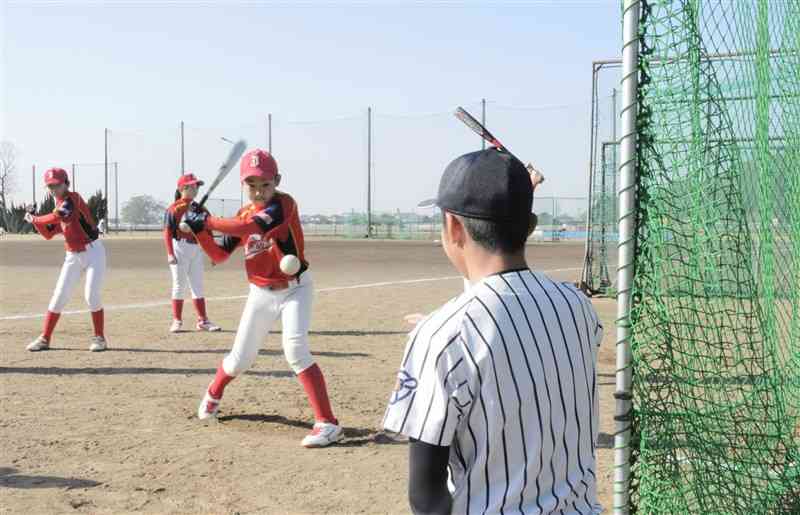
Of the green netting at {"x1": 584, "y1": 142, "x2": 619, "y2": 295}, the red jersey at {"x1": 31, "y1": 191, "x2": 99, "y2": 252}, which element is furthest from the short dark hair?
the green netting at {"x1": 584, "y1": 142, "x2": 619, "y2": 295}

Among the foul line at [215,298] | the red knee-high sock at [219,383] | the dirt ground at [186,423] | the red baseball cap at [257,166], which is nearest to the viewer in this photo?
the dirt ground at [186,423]

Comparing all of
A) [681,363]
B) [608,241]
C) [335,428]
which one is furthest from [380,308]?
[681,363]

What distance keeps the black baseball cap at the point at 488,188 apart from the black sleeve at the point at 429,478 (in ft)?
1.70

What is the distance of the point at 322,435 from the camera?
5.20 m

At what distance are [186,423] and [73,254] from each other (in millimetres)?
3714

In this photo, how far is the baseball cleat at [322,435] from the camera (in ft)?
17.0

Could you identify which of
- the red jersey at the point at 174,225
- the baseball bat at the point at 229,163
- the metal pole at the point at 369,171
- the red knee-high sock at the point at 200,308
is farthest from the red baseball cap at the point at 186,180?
the metal pole at the point at 369,171

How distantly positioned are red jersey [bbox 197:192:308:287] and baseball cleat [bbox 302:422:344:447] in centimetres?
103

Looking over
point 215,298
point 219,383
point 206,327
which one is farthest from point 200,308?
point 219,383

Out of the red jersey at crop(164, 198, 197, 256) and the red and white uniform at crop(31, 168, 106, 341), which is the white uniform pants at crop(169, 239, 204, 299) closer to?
the red jersey at crop(164, 198, 197, 256)

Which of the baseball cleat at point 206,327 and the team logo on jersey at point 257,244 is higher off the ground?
the team logo on jersey at point 257,244

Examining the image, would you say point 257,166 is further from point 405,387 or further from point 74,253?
point 74,253

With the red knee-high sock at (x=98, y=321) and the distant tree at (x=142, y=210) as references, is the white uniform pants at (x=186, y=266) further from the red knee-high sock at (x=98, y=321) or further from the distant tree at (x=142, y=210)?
the distant tree at (x=142, y=210)

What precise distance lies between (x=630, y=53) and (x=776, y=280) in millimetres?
2633
